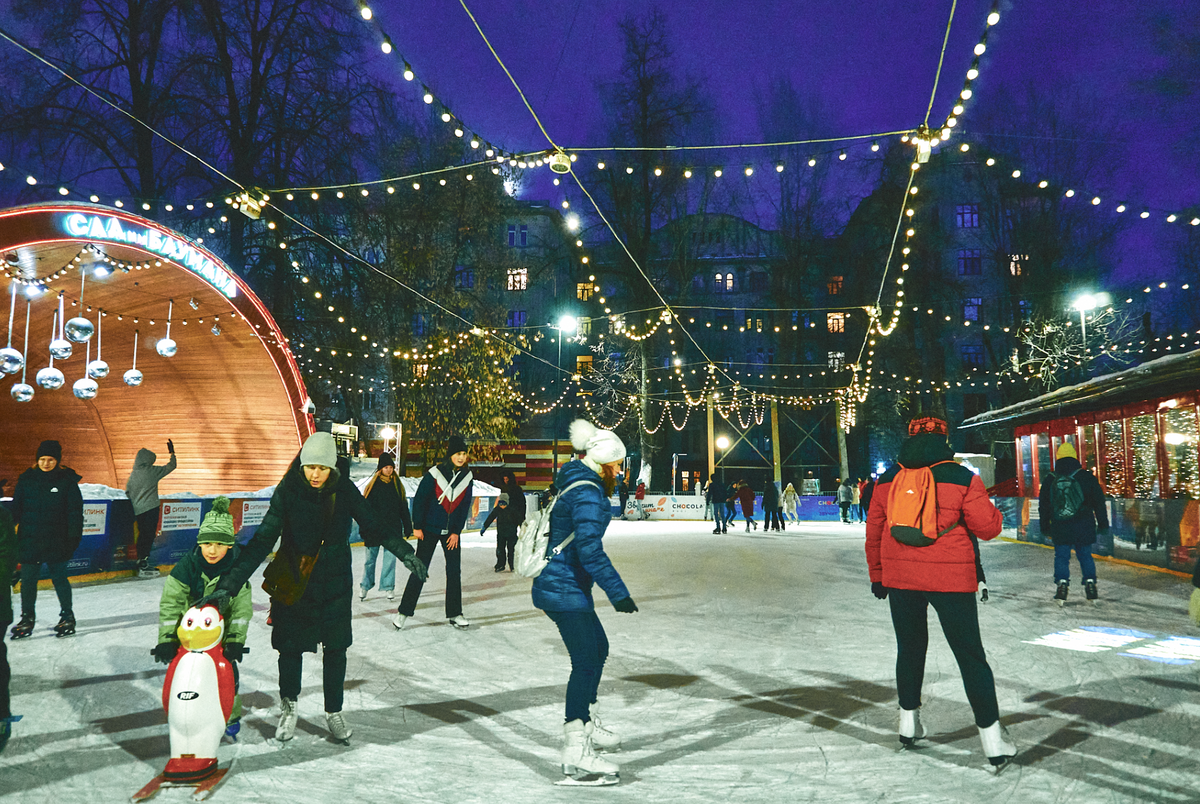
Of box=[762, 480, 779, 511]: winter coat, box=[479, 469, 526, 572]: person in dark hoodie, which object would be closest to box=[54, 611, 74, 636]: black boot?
box=[479, 469, 526, 572]: person in dark hoodie

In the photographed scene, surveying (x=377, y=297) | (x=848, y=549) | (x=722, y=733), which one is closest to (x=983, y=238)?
(x=848, y=549)

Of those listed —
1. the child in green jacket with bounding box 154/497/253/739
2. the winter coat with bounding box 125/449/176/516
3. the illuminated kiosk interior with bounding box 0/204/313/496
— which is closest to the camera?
the child in green jacket with bounding box 154/497/253/739

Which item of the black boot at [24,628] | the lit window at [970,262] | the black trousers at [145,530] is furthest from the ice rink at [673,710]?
the lit window at [970,262]

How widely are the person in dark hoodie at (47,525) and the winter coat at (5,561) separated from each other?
260 cm

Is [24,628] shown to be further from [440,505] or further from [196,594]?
[196,594]

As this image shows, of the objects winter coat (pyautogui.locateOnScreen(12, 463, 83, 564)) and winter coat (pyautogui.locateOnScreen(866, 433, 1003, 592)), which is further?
winter coat (pyautogui.locateOnScreen(12, 463, 83, 564))

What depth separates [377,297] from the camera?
2322cm

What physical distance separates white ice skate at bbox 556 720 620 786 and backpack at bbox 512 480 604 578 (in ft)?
2.36

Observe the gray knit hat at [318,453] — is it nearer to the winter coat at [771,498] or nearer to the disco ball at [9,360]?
the disco ball at [9,360]

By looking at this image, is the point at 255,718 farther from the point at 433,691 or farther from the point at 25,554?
the point at 25,554

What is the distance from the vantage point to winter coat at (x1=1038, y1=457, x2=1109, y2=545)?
860cm

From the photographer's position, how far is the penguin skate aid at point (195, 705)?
11.2 feet

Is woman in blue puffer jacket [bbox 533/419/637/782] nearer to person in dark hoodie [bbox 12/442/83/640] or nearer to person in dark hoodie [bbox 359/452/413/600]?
person in dark hoodie [bbox 359/452/413/600]

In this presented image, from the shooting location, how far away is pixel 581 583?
12.0ft
